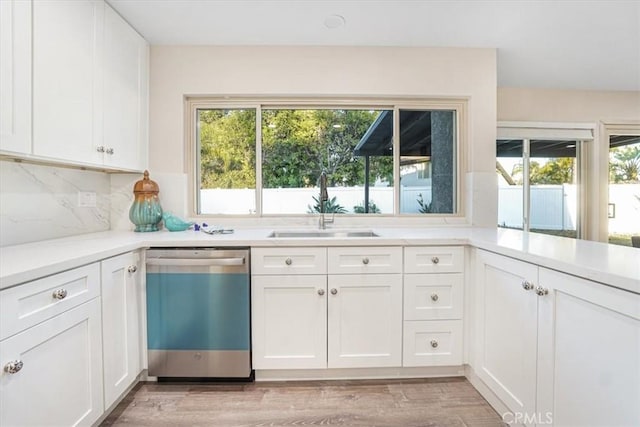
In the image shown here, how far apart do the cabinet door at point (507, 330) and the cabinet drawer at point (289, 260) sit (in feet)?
3.01

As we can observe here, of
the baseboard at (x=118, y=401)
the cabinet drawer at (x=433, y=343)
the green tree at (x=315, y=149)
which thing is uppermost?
the green tree at (x=315, y=149)

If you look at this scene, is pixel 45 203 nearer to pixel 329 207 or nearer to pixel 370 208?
pixel 329 207

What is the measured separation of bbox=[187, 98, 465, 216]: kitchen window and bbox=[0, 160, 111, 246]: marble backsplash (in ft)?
2.28

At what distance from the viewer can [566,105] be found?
3.32 m

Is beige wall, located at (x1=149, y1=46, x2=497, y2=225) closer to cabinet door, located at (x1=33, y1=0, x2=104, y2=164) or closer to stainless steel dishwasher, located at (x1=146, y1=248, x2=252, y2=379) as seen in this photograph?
cabinet door, located at (x1=33, y1=0, x2=104, y2=164)

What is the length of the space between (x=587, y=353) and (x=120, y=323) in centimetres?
206

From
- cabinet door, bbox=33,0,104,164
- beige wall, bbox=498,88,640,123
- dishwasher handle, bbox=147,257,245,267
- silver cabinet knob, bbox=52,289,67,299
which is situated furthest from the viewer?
beige wall, bbox=498,88,640,123

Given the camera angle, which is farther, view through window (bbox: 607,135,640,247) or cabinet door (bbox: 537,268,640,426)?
view through window (bbox: 607,135,640,247)

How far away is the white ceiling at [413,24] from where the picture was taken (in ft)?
6.31

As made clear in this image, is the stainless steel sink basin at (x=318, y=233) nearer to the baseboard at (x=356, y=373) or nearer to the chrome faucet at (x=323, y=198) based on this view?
the chrome faucet at (x=323, y=198)

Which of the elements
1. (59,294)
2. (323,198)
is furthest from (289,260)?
(59,294)

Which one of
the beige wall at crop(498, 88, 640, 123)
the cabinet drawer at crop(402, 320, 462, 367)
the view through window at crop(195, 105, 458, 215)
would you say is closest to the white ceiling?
the view through window at crop(195, 105, 458, 215)

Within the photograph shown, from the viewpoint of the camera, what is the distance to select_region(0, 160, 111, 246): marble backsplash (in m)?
1.58

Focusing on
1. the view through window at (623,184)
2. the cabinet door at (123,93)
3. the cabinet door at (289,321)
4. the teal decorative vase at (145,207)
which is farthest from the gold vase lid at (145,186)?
the view through window at (623,184)
